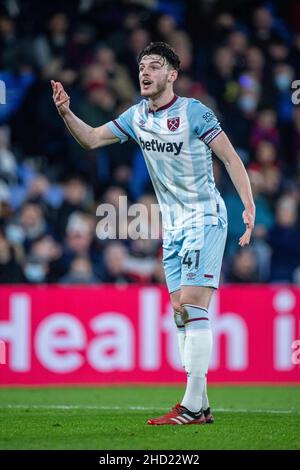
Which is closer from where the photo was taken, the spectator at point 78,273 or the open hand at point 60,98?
the open hand at point 60,98

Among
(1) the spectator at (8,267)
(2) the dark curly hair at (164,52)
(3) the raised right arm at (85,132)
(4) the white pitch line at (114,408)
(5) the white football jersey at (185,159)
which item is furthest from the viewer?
(1) the spectator at (8,267)

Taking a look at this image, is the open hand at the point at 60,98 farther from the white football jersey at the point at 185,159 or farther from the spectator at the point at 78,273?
the spectator at the point at 78,273

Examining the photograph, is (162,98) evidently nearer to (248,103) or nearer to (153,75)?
(153,75)

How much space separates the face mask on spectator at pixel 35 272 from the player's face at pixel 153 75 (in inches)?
215

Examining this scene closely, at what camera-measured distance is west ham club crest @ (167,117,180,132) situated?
7352 millimetres

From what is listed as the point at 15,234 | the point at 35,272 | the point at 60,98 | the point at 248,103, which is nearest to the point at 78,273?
the point at 35,272

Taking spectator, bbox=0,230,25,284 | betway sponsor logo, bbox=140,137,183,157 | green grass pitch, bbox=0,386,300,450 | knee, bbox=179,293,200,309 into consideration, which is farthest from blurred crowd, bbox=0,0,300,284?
knee, bbox=179,293,200,309

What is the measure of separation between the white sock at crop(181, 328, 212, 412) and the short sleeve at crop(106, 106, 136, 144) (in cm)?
149

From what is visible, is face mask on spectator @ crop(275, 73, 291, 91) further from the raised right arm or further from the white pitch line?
the raised right arm

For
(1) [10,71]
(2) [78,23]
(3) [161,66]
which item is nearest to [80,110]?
(1) [10,71]

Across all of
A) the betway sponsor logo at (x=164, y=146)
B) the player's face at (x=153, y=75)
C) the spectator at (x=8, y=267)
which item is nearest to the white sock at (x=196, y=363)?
the betway sponsor logo at (x=164, y=146)

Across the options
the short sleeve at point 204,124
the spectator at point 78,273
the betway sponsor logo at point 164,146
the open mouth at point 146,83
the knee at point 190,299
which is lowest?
the knee at point 190,299

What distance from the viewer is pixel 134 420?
7.61 m

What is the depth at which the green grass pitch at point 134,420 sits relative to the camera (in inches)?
250
